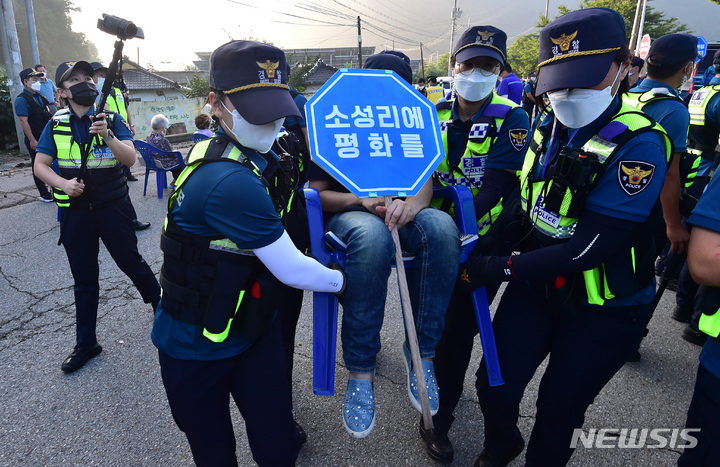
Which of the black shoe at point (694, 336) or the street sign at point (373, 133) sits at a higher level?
the street sign at point (373, 133)

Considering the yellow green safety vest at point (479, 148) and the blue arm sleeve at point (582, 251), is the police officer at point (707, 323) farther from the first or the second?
the yellow green safety vest at point (479, 148)

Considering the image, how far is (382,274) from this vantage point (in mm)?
1763

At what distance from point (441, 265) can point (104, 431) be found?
7.45 feet

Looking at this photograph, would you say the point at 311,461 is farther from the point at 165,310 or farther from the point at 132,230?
the point at 132,230

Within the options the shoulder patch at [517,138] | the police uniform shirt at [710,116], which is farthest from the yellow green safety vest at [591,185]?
the police uniform shirt at [710,116]

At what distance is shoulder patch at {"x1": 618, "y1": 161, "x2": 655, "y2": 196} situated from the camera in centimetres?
140

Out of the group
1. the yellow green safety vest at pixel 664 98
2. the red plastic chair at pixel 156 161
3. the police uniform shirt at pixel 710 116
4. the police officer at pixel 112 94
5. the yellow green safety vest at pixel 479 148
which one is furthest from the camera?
the red plastic chair at pixel 156 161

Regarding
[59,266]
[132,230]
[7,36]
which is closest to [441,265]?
[132,230]

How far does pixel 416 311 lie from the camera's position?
1931mm

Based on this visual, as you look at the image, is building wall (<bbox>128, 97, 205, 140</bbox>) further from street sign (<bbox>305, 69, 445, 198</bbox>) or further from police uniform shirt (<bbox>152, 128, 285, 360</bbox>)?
police uniform shirt (<bbox>152, 128, 285, 360</bbox>)

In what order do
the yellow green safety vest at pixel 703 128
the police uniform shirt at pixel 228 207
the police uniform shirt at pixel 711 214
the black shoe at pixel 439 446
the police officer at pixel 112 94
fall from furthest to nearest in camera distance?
the police officer at pixel 112 94 < the yellow green safety vest at pixel 703 128 < the black shoe at pixel 439 446 < the police uniform shirt at pixel 228 207 < the police uniform shirt at pixel 711 214

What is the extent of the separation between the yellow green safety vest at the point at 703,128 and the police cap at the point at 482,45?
8.27 feet

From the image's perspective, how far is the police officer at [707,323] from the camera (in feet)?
4.11

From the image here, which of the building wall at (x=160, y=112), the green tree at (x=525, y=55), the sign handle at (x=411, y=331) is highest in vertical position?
the green tree at (x=525, y=55)
